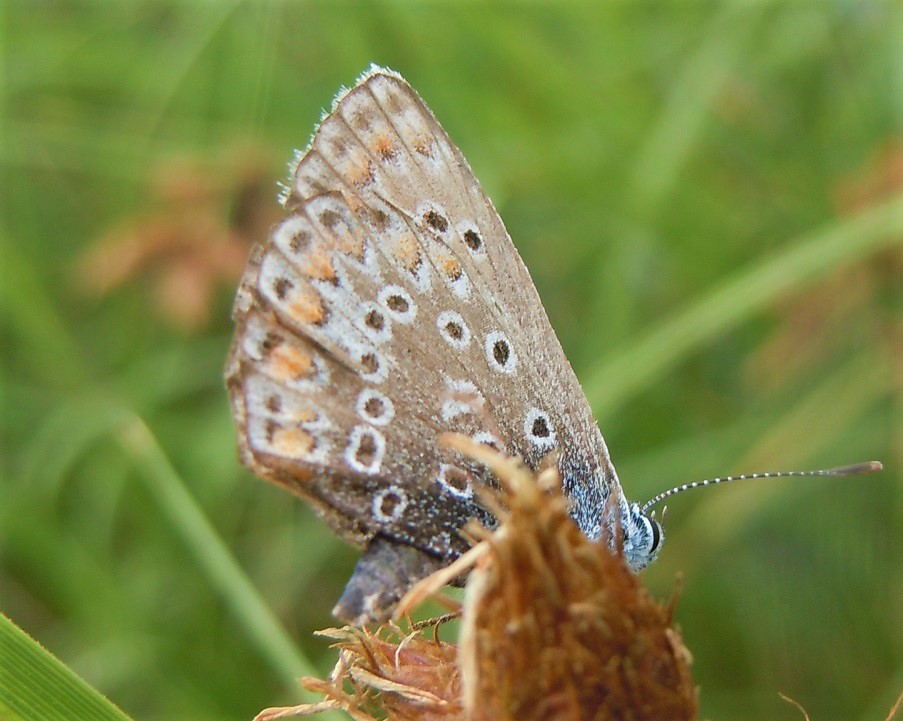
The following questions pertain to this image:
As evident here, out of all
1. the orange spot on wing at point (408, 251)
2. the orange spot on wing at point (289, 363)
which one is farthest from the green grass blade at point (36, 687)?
the orange spot on wing at point (408, 251)

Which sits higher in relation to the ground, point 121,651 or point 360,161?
point 360,161

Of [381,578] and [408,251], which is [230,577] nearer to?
[381,578]

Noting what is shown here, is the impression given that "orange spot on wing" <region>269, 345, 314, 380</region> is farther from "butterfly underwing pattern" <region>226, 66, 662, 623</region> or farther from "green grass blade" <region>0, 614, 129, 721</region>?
"green grass blade" <region>0, 614, 129, 721</region>

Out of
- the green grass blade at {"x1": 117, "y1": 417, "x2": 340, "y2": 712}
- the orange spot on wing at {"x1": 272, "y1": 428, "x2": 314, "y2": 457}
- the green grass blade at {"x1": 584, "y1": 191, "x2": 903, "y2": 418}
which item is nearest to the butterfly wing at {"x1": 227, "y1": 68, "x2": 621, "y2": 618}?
the orange spot on wing at {"x1": 272, "y1": 428, "x2": 314, "y2": 457}

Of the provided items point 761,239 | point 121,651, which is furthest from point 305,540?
point 761,239

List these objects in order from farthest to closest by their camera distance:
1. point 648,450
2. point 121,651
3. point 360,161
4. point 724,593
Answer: point 648,450
point 724,593
point 121,651
point 360,161

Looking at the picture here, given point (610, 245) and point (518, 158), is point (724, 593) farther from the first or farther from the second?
point (518, 158)
